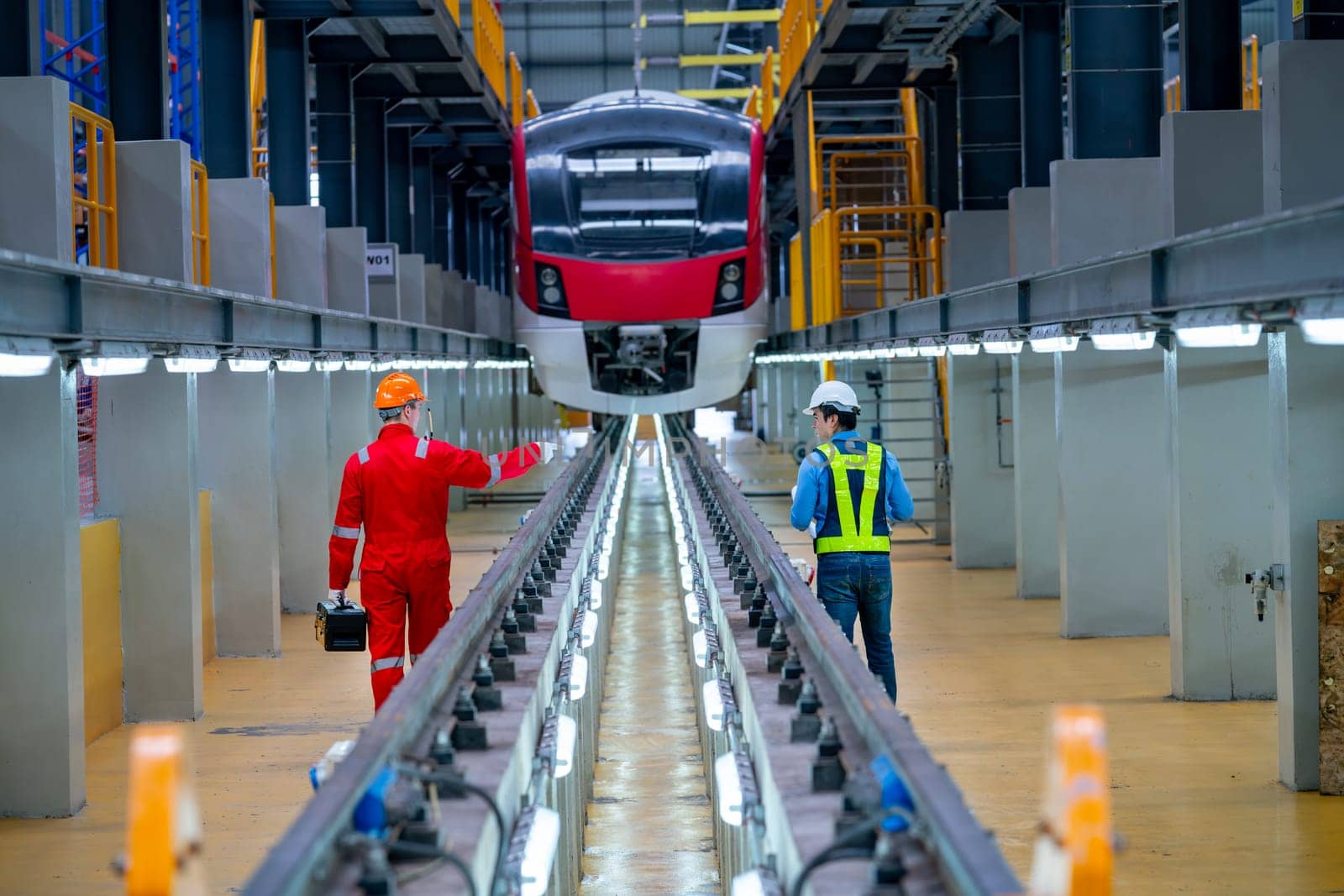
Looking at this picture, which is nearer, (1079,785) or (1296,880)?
(1079,785)

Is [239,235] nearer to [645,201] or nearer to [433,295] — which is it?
[645,201]

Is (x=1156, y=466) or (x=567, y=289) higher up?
(x=567, y=289)

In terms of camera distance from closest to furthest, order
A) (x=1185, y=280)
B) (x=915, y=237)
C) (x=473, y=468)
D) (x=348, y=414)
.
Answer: (x=1185, y=280) → (x=473, y=468) → (x=348, y=414) → (x=915, y=237)

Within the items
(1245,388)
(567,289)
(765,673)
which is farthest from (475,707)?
(567,289)

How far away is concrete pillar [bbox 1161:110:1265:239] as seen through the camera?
25.5 feet

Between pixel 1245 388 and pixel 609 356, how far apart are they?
826 centimetres

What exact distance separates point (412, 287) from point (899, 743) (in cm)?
1621

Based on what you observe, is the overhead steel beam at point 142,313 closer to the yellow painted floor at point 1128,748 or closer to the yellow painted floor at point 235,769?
the yellow painted floor at point 235,769

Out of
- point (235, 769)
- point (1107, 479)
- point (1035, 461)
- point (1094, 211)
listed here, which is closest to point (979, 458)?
point (1035, 461)

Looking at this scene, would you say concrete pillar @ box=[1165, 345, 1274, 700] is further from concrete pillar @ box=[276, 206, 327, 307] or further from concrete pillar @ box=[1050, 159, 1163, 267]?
concrete pillar @ box=[276, 206, 327, 307]

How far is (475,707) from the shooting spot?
4.04 metres

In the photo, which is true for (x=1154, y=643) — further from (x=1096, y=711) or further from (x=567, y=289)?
(x=1096, y=711)

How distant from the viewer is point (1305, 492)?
6230mm

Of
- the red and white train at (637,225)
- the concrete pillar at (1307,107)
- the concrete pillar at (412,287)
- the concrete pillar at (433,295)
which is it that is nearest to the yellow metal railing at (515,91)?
the concrete pillar at (433,295)
